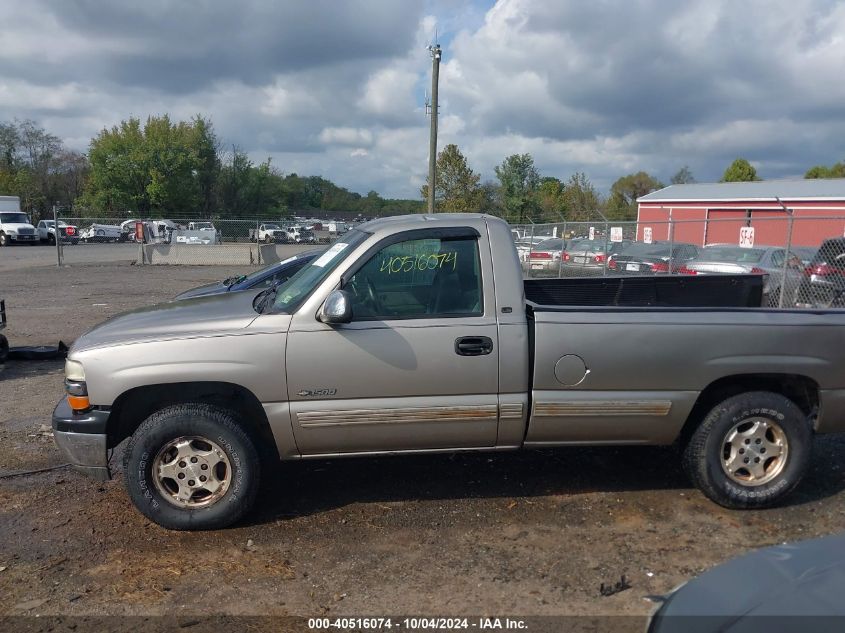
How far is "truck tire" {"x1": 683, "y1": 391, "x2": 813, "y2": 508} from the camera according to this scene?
4.69 metres

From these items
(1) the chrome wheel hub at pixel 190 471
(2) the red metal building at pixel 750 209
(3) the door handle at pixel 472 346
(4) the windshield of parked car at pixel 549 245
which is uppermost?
(2) the red metal building at pixel 750 209

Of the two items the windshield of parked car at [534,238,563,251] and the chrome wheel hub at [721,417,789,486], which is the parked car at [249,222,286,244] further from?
the chrome wheel hub at [721,417,789,486]

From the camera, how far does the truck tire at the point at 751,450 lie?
15.4 feet

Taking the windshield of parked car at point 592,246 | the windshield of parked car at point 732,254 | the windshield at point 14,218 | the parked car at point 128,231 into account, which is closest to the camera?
A: the windshield of parked car at point 732,254

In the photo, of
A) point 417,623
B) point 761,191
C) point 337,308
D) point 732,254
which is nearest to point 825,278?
point 732,254

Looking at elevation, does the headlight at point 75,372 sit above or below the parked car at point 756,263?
below

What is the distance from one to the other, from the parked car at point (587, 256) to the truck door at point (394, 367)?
51.8ft

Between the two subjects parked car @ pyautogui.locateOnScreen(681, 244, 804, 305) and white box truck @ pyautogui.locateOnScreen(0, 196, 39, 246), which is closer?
parked car @ pyautogui.locateOnScreen(681, 244, 804, 305)

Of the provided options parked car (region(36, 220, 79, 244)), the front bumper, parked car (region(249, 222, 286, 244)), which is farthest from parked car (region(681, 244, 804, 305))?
parked car (region(36, 220, 79, 244))

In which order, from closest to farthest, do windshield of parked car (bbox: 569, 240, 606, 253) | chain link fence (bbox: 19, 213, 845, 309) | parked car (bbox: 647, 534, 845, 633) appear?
parked car (bbox: 647, 534, 845, 633), chain link fence (bbox: 19, 213, 845, 309), windshield of parked car (bbox: 569, 240, 606, 253)

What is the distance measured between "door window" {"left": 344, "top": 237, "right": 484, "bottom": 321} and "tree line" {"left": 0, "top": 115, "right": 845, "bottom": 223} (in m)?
38.6

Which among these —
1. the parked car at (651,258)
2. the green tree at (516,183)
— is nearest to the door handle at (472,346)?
the parked car at (651,258)

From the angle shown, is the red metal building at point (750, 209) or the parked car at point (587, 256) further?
the red metal building at point (750, 209)

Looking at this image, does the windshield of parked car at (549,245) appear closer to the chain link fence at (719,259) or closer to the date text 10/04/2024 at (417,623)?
the chain link fence at (719,259)
